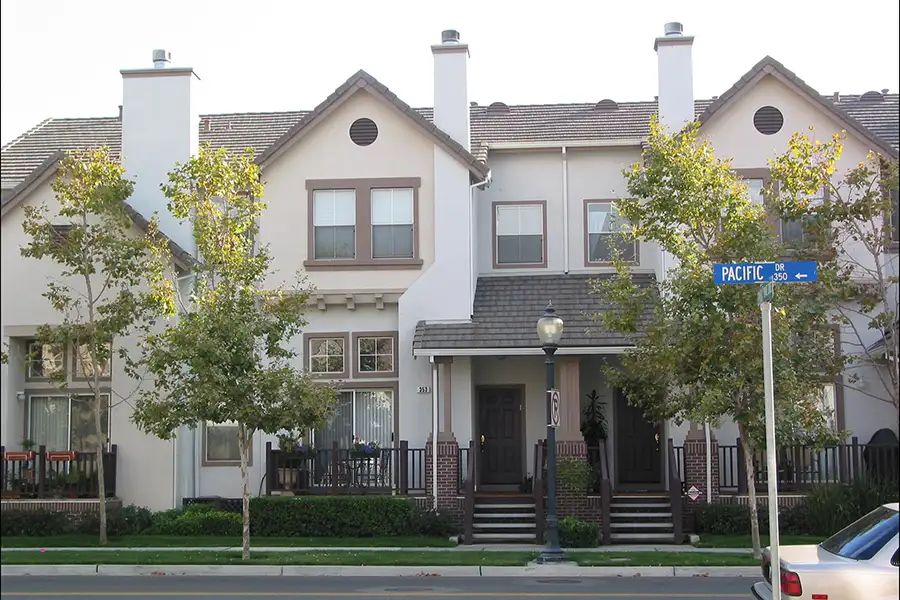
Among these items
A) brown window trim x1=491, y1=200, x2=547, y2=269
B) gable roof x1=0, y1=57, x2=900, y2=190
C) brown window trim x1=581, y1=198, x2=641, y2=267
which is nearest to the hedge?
brown window trim x1=491, y1=200, x2=547, y2=269

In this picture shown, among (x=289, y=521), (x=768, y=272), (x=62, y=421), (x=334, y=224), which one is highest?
(x=334, y=224)

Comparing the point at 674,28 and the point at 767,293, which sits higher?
the point at 674,28

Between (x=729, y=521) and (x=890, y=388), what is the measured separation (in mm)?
4658

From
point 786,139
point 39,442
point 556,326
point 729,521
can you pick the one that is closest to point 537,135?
point 786,139

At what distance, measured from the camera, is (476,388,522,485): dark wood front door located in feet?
82.4

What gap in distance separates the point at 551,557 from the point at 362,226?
28.7 ft

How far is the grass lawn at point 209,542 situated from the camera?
21.5 metres

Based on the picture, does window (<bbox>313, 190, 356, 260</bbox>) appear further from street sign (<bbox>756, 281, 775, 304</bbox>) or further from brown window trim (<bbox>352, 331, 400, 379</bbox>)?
street sign (<bbox>756, 281, 775, 304</bbox>)

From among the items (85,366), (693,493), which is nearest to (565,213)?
(693,493)

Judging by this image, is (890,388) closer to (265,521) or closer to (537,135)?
(537,135)

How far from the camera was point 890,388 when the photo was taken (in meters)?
23.7

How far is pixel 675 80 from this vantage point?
24.8 m

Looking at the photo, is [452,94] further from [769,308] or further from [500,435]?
[769,308]

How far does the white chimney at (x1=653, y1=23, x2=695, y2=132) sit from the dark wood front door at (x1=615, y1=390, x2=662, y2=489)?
6090 millimetres
